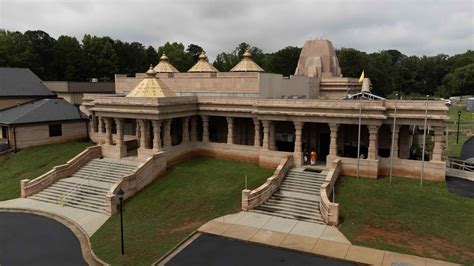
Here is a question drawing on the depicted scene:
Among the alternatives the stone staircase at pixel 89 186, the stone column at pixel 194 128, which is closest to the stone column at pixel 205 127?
the stone column at pixel 194 128

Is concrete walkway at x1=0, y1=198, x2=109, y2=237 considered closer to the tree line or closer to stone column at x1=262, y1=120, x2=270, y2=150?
stone column at x1=262, y1=120, x2=270, y2=150

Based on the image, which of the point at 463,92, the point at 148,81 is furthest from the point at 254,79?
the point at 463,92

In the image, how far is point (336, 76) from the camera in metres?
54.3

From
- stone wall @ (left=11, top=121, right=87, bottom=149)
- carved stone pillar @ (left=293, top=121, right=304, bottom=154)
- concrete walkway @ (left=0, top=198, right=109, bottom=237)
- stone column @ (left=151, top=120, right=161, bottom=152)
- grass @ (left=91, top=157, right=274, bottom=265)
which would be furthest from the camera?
stone wall @ (left=11, top=121, right=87, bottom=149)

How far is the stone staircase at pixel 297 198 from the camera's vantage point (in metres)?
26.7

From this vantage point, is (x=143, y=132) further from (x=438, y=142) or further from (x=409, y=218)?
(x=438, y=142)

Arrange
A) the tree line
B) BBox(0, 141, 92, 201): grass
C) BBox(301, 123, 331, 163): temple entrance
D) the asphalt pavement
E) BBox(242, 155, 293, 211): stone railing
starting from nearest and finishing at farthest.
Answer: the asphalt pavement < BBox(242, 155, 293, 211): stone railing < BBox(0, 141, 92, 201): grass < BBox(301, 123, 331, 163): temple entrance < the tree line

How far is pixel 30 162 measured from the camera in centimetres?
3978

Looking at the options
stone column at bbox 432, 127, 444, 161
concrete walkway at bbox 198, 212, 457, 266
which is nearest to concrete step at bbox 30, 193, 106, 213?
concrete walkway at bbox 198, 212, 457, 266

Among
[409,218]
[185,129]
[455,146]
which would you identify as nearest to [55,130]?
[185,129]

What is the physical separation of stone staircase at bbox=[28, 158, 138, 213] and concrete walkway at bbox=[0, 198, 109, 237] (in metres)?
0.60

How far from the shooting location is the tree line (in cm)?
8144

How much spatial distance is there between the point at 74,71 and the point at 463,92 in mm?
107077

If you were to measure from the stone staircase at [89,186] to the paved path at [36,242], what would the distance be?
10.5 ft
